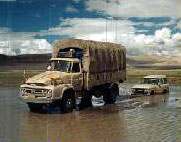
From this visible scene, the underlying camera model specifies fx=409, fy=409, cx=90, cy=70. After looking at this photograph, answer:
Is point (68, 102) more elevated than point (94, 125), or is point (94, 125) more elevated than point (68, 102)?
point (68, 102)

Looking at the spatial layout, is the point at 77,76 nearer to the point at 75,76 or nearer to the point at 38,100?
the point at 75,76

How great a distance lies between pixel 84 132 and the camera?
43.6 feet

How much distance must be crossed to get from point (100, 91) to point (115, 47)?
119 inches

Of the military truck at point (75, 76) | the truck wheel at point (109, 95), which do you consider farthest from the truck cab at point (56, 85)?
the truck wheel at point (109, 95)

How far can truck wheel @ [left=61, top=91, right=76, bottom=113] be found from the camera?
61.0 ft

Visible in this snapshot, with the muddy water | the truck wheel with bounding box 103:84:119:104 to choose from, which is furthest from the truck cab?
the truck wheel with bounding box 103:84:119:104

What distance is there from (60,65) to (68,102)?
198 centimetres

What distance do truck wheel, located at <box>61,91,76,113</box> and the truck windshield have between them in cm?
124

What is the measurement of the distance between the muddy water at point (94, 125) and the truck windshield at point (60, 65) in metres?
2.10

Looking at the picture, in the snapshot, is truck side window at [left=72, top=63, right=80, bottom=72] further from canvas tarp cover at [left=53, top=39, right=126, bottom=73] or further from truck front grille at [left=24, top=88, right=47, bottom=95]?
truck front grille at [left=24, top=88, right=47, bottom=95]

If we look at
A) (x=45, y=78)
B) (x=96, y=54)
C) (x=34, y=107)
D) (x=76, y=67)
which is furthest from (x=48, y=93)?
(x=96, y=54)

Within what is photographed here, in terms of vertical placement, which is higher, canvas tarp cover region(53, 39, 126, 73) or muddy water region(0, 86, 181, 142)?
canvas tarp cover region(53, 39, 126, 73)

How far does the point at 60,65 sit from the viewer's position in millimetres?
19734

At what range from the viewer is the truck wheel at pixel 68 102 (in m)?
18.6
